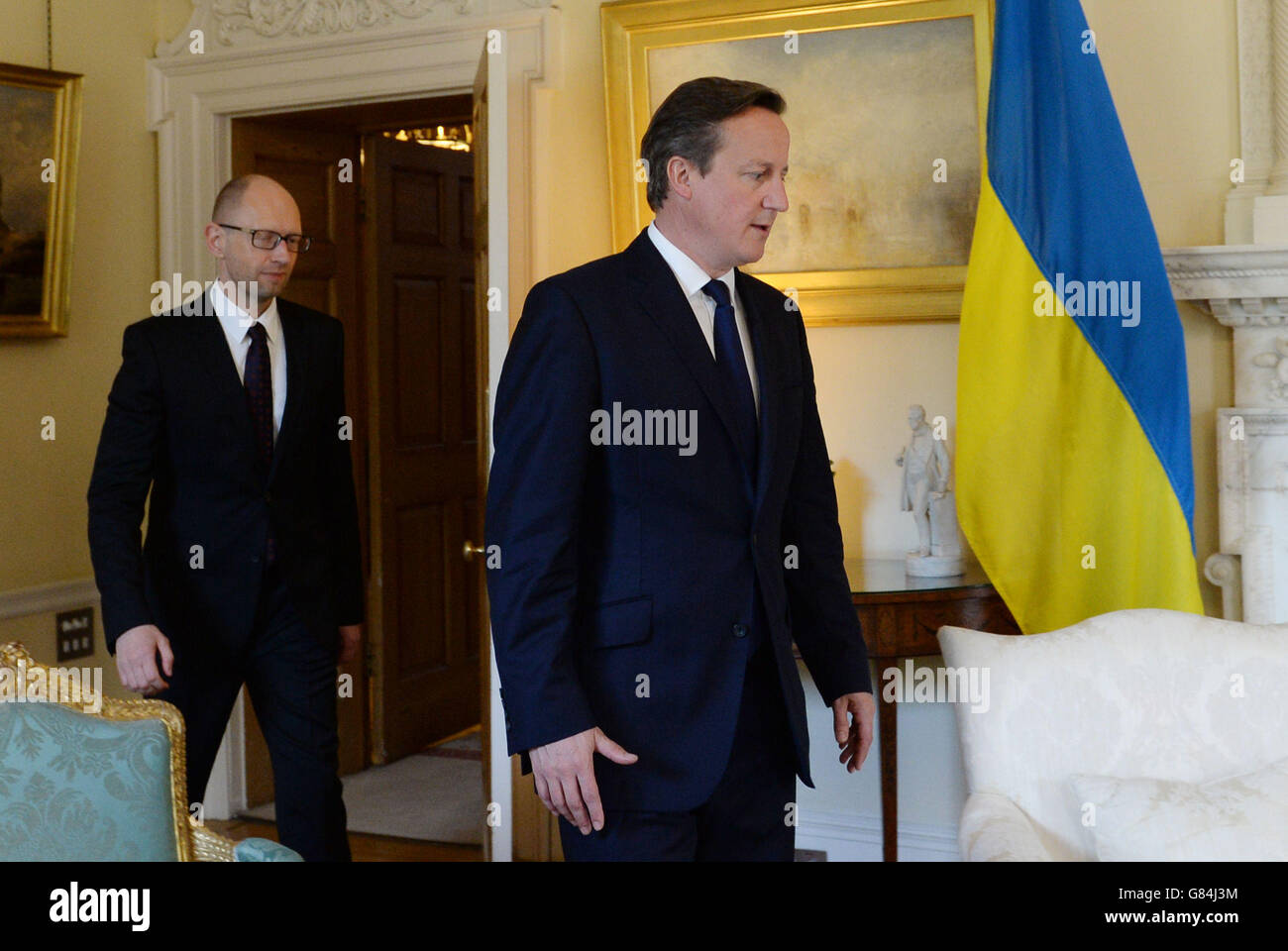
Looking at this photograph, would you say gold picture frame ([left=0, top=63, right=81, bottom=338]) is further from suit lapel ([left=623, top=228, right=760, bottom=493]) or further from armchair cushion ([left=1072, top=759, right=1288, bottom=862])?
armchair cushion ([left=1072, top=759, right=1288, bottom=862])

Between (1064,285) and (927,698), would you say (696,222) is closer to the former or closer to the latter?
(1064,285)

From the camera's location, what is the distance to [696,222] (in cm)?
193

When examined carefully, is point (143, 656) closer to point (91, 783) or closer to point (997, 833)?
point (91, 783)

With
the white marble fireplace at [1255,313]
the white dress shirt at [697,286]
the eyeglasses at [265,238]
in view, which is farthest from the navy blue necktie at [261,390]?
the white marble fireplace at [1255,313]

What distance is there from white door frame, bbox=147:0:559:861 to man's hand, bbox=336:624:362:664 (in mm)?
1097

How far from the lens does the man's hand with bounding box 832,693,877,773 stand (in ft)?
6.77

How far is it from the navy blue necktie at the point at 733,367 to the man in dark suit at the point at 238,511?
1269 millimetres

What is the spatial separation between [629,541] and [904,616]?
1.36 metres

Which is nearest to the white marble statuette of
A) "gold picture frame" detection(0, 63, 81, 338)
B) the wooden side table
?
the wooden side table

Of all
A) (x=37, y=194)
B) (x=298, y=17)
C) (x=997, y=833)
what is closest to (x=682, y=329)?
(x=997, y=833)

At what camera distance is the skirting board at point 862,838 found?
11.5 feet

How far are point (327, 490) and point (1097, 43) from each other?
6.93ft

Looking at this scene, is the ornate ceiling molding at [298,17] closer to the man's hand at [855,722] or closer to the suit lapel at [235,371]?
the suit lapel at [235,371]
